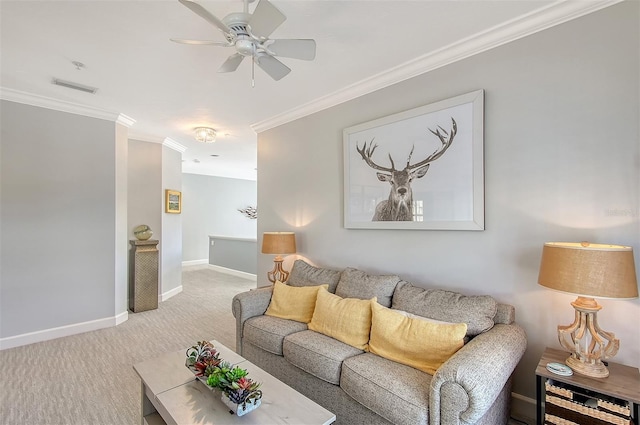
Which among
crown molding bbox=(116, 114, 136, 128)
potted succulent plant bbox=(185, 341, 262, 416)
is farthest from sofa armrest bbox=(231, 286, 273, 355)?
crown molding bbox=(116, 114, 136, 128)

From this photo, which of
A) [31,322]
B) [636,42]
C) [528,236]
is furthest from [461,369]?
[31,322]

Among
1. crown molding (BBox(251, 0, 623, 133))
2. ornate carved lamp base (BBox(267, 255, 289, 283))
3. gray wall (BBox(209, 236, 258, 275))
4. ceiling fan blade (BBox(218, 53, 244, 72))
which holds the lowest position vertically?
gray wall (BBox(209, 236, 258, 275))

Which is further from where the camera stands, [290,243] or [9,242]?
[290,243]

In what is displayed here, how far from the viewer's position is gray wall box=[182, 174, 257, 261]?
8586mm

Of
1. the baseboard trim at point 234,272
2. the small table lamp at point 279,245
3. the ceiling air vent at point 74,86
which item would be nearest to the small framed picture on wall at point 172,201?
the baseboard trim at point 234,272

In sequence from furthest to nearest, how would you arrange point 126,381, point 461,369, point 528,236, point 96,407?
1. point 126,381
2. point 96,407
3. point 528,236
4. point 461,369

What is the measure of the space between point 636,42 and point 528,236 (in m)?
1.23

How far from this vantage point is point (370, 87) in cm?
294

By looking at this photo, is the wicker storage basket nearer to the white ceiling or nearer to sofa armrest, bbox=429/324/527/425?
sofa armrest, bbox=429/324/527/425

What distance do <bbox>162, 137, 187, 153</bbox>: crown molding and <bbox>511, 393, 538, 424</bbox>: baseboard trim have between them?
5462mm

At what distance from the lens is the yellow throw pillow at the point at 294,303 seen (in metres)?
2.59

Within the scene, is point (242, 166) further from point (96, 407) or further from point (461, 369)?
point (461, 369)

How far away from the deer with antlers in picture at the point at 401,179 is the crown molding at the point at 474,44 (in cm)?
52

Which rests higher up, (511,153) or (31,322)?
(511,153)
